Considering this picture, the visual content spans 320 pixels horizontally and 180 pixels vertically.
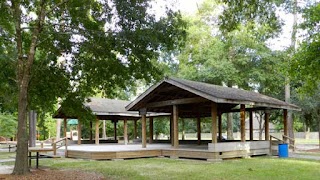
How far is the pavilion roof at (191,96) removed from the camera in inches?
564

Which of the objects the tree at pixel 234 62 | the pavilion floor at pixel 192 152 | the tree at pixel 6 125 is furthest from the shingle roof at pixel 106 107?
the tree at pixel 6 125

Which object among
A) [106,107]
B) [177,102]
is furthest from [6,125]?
[177,102]

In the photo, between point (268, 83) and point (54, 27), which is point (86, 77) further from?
point (268, 83)

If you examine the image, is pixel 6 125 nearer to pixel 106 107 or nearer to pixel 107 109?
pixel 106 107

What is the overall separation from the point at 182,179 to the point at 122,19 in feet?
15.6

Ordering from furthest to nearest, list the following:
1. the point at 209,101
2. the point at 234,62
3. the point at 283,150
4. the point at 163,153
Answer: the point at 234,62 < the point at 163,153 < the point at 283,150 < the point at 209,101

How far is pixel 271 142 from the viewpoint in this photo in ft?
58.1

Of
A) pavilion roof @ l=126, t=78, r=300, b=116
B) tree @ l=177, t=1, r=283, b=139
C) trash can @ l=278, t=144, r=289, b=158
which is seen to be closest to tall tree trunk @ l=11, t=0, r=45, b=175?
pavilion roof @ l=126, t=78, r=300, b=116

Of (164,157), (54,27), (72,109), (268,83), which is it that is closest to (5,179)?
(72,109)

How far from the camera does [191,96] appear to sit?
16797mm

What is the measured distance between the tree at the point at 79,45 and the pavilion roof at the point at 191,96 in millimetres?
3605

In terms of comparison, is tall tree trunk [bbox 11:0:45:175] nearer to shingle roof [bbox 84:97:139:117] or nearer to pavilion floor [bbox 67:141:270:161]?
pavilion floor [bbox 67:141:270:161]

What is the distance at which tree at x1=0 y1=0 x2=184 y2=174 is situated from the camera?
959 centimetres

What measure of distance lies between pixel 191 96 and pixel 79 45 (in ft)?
23.7
